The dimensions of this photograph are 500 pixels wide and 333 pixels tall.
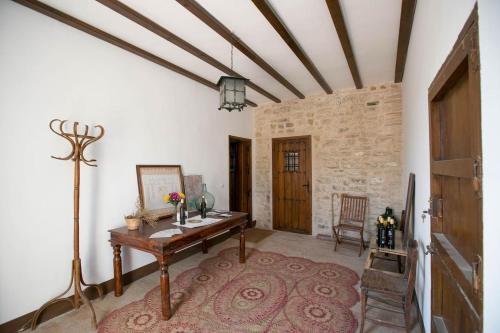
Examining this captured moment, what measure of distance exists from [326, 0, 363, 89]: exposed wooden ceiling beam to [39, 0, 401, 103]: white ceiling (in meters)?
0.08

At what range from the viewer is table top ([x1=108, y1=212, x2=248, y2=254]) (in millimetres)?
2245

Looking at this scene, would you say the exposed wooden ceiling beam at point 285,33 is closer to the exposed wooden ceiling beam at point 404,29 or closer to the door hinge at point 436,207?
the exposed wooden ceiling beam at point 404,29

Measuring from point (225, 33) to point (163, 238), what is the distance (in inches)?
89.9

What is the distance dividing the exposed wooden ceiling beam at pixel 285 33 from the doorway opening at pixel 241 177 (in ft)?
7.99

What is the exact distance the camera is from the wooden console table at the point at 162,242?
2197 millimetres

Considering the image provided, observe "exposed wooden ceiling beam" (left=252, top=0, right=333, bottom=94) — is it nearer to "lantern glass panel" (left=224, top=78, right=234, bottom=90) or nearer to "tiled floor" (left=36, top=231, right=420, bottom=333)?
"lantern glass panel" (left=224, top=78, right=234, bottom=90)

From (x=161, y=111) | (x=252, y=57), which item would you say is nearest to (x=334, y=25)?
(x=252, y=57)

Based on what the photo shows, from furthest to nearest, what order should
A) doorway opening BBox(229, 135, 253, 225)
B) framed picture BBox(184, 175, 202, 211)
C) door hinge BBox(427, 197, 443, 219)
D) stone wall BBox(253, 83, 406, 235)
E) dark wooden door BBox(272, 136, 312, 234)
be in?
doorway opening BBox(229, 135, 253, 225)
dark wooden door BBox(272, 136, 312, 234)
stone wall BBox(253, 83, 406, 235)
framed picture BBox(184, 175, 202, 211)
door hinge BBox(427, 197, 443, 219)

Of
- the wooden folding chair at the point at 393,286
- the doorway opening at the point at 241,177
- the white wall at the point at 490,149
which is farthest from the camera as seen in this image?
the doorway opening at the point at 241,177

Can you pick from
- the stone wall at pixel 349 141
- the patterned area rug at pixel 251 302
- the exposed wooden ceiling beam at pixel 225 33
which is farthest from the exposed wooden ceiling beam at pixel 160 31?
the patterned area rug at pixel 251 302

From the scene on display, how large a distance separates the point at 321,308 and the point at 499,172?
2.12 m

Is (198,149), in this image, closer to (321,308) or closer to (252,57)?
(252,57)

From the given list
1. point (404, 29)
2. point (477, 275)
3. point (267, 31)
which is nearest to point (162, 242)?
point (477, 275)

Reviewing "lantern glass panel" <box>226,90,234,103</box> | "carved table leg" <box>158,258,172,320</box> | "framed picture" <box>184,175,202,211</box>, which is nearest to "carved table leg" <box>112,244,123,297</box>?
"carved table leg" <box>158,258,172,320</box>
